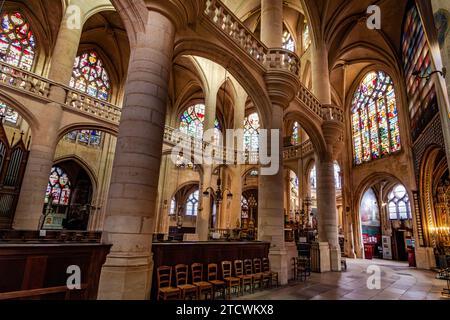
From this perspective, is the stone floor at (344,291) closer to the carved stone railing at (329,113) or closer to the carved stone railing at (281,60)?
the carved stone railing at (281,60)

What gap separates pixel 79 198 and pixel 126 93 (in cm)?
1541

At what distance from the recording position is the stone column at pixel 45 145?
28.3 feet

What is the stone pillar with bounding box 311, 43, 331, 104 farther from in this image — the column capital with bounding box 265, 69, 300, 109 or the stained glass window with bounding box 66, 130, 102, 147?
the stained glass window with bounding box 66, 130, 102, 147

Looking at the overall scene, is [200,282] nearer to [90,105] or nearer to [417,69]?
[90,105]

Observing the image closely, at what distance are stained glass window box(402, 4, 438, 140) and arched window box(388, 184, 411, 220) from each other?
7.56m

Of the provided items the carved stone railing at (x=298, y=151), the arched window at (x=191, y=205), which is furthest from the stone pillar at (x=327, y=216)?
the arched window at (x=191, y=205)

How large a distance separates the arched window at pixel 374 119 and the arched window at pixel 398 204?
4.97 m

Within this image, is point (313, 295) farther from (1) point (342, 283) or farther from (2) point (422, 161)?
(2) point (422, 161)

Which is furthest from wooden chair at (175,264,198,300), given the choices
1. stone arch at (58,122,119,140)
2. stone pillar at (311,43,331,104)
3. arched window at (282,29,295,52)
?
arched window at (282,29,295,52)

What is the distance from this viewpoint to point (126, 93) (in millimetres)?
4539

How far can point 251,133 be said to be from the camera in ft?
70.5

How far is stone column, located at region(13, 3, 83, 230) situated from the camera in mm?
8617

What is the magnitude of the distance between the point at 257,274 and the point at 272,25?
768 cm
